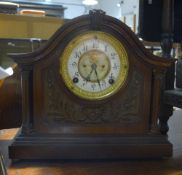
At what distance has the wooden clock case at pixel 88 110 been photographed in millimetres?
532

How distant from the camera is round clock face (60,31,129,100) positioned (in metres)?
0.54

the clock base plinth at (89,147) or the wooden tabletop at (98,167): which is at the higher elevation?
the clock base plinth at (89,147)

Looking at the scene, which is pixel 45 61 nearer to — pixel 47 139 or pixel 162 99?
pixel 47 139

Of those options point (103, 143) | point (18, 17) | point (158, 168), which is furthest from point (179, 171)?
point (18, 17)

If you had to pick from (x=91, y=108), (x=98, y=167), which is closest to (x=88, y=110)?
(x=91, y=108)

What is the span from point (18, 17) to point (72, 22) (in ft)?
4.68

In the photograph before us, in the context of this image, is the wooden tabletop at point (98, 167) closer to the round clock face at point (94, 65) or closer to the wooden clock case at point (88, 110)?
the wooden clock case at point (88, 110)

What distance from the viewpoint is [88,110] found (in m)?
0.55

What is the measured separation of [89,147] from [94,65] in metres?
0.16

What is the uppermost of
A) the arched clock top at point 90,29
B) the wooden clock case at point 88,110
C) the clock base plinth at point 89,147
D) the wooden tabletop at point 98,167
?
the arched clock top at point 90,29

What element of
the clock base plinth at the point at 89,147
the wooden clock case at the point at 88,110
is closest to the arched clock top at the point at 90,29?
the wooden clock case at the point at 88,110

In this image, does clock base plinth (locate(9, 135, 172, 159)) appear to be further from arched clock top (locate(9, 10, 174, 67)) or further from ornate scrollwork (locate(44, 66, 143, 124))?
arched clock top (locate(9, 10, 174, 67))

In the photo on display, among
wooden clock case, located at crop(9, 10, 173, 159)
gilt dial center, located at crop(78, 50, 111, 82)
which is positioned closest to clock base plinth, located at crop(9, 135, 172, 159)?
wooden clock case, located at crop(9, 10, 173, 159)

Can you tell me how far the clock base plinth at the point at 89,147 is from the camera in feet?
1.75
